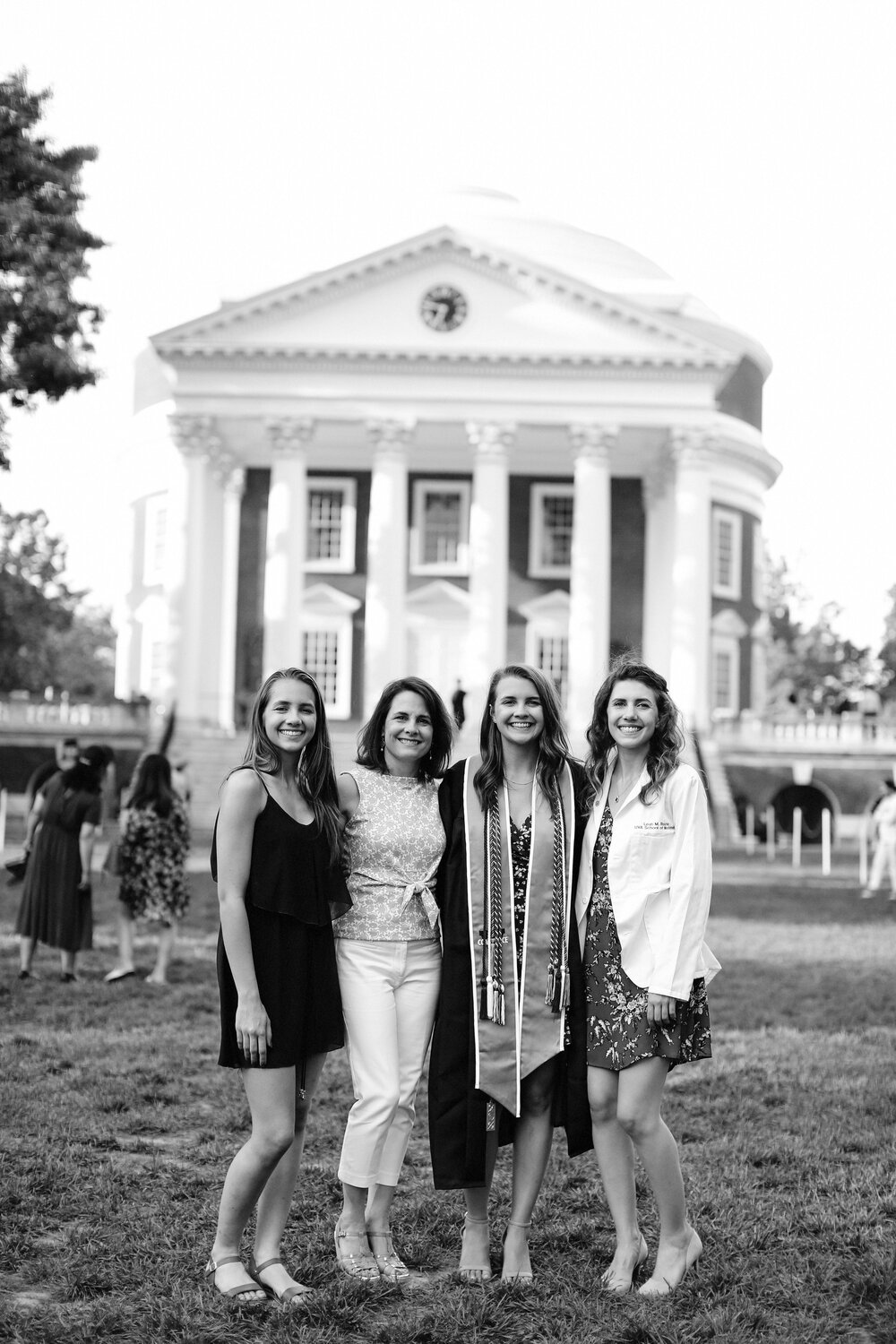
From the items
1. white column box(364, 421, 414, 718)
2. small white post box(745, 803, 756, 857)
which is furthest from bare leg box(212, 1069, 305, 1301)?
white column box(364, 421, 414, 718)

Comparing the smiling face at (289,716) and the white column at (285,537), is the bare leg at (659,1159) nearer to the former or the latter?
the smiling face at (289,716)

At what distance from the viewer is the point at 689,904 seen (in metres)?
5.31

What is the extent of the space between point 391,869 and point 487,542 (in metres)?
33.1

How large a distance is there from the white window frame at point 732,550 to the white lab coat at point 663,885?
41.1m

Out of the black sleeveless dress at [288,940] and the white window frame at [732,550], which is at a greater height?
the white window frame at [732,550]

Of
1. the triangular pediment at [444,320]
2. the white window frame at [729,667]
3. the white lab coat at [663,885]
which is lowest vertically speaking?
the white lab coat at [663,885]

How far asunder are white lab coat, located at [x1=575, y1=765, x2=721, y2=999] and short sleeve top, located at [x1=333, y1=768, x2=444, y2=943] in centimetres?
57

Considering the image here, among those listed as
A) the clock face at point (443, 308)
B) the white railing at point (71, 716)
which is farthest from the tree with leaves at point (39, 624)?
the clock face at point (443, 308)

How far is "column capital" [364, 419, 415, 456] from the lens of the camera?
38688mm

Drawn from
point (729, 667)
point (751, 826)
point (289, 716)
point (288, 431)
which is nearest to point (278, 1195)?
point (289, 716)

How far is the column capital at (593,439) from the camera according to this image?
127ft

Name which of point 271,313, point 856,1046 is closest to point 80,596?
point 271,313

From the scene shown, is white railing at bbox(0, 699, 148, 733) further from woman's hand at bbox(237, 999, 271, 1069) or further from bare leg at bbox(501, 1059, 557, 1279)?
woman's hand at bbox(237, 999, 271, 1069)

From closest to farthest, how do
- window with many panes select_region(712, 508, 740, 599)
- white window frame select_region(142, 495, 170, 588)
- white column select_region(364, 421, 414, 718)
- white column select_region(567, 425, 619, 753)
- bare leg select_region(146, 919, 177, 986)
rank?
bare leg select_region(146, 919, 177, 986)
white column select_region(364, 421, 414, 718)
white column select_region(567, 425, 619, 753)
window with many panes select_region(712, 508, 740, 599)
white window frame select_region(142, 495, 170, 588)
